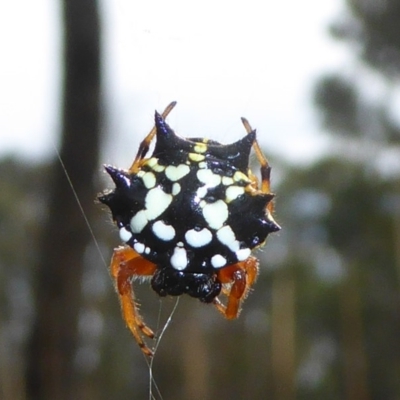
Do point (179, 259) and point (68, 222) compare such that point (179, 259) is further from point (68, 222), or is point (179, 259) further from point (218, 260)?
point (68, 222)

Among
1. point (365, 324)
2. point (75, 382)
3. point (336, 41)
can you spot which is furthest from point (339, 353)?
point (336, 41)

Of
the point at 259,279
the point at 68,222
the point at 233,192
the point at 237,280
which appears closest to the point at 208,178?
the point at 233,192

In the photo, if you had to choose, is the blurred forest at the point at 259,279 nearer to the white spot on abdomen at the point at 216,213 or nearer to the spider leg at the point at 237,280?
the spider leg at the point at 237,280

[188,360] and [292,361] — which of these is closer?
[188,360]

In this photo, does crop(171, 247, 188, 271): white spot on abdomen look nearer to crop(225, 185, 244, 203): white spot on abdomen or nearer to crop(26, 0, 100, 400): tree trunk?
crop(225, 185, 244, 203): white spot on abdomen

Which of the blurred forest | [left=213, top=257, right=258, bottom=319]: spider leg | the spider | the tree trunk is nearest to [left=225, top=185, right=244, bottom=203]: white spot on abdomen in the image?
the spider

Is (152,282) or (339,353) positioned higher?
(152,282)

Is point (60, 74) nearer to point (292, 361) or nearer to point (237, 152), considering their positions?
point (237, 152)

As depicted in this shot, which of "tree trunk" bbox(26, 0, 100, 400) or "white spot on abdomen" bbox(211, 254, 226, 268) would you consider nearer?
"white spot on abdomen" bbox(211, 254, 226, 268)
